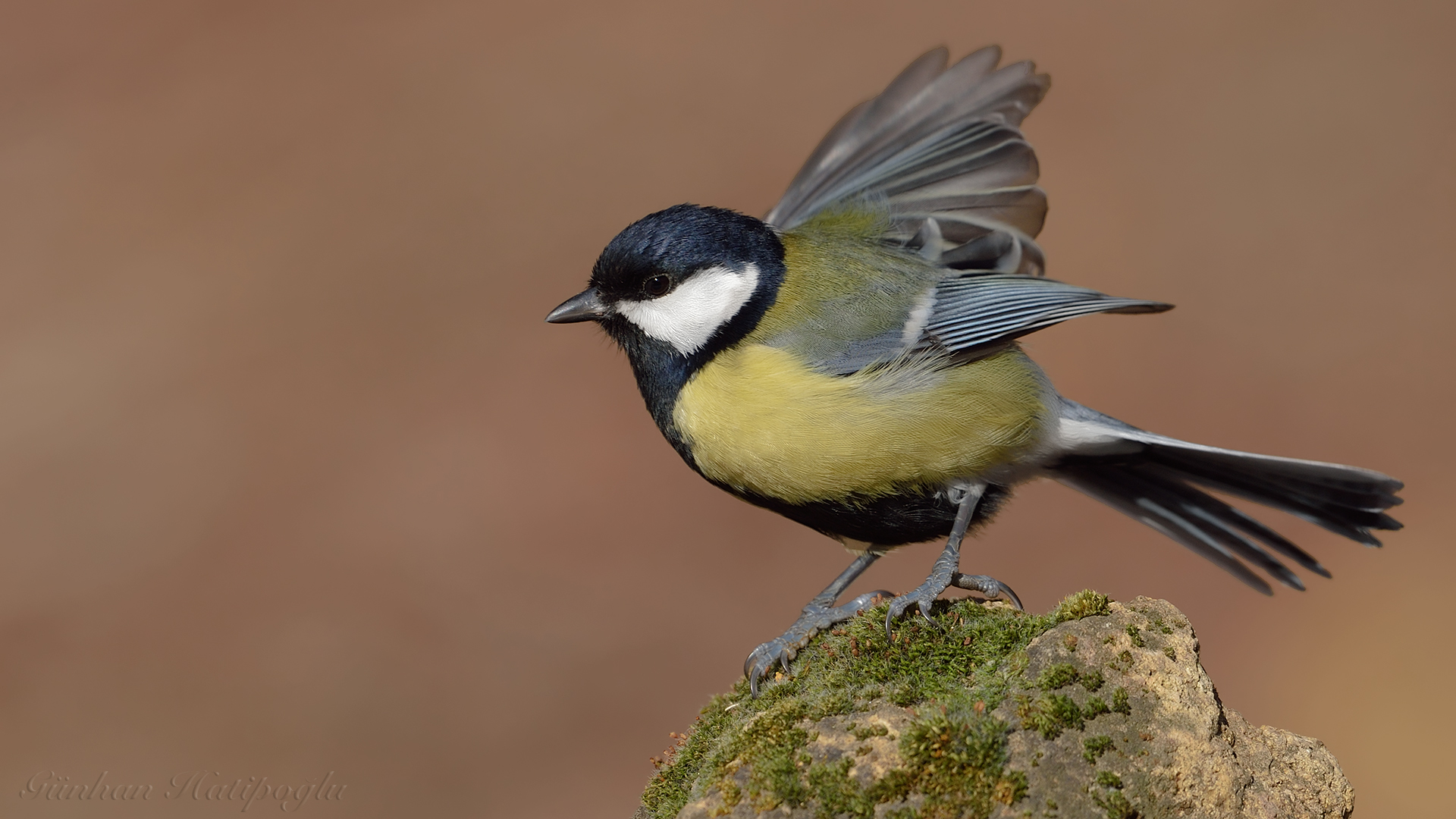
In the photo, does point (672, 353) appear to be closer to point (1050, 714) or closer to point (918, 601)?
point (918, 601)

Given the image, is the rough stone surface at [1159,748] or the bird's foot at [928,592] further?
the bird's foot at [928,592]

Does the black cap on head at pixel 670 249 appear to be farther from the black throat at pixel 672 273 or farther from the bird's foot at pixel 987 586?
the bird's foot at pixel 987 586

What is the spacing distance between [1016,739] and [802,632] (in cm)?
66

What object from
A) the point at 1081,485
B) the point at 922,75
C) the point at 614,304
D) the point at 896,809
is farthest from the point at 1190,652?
the point at 922,75

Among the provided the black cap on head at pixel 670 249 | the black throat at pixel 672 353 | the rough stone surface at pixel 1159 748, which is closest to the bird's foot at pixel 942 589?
the rough stone surface at pixel 1159 748

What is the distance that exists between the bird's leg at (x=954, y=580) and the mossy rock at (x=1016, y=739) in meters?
0.06

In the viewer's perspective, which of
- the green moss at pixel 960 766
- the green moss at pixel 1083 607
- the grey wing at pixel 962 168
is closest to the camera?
the green moss at pixel 960 766

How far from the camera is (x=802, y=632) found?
2186mm

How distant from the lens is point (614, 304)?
2258mm

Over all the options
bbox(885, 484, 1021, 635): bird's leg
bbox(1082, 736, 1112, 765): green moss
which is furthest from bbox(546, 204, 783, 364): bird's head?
bbox(1082, 736, 1112, 765): green moss

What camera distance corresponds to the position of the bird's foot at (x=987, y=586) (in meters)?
2.17

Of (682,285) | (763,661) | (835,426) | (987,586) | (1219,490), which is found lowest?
(763,661)

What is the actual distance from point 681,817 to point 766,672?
A: 548mm

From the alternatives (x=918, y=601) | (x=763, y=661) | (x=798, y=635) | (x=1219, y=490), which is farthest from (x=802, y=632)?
(x=1219, y=490)
